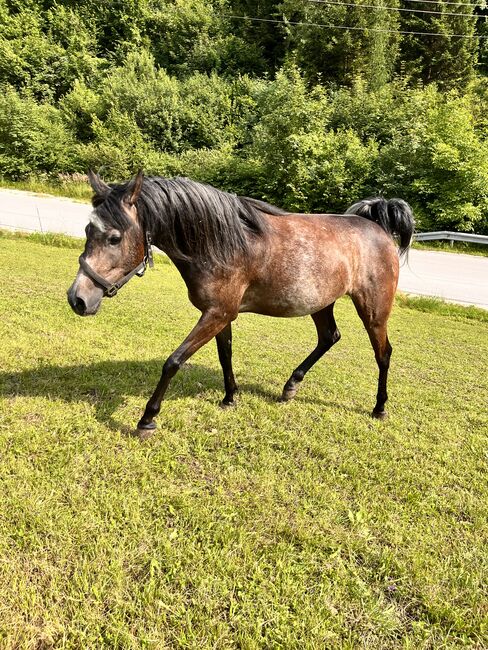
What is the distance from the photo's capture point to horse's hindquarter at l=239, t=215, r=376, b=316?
11.2ft

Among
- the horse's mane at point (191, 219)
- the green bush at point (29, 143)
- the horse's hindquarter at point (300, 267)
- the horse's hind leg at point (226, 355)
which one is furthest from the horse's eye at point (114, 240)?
the green bush at point (29, 143)

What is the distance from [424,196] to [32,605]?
20.6m

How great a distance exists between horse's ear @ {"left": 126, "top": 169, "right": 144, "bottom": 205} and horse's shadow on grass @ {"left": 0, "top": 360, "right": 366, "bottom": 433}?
1857 mm

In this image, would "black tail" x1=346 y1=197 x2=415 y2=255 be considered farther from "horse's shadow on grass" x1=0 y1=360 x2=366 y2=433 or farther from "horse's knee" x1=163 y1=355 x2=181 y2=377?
"horse's knee" x1=163 y1=355 x2=181 y2=377

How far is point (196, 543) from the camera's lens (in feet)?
7.24

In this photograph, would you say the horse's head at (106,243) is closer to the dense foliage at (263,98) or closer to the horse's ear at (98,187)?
the horse's ear at (98,187)

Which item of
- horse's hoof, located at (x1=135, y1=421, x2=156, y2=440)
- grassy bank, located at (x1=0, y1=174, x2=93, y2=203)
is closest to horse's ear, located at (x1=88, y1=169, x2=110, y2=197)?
horse's hoof, located at (x1=135, y1=421, x2=156, y2=440)

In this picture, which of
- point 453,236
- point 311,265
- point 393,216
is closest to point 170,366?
point 311,265

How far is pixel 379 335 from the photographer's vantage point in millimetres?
4020

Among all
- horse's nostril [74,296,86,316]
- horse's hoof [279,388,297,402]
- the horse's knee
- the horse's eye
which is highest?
the horse's eye

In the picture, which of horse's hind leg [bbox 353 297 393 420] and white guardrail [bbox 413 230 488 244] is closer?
horse's hind leg [bbox 353 297 393 420]

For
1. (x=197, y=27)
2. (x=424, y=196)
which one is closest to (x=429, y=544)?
(x=424, y=196)

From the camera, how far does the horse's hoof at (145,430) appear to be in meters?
3.12

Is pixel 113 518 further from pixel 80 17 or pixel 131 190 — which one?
pixel 80 17
